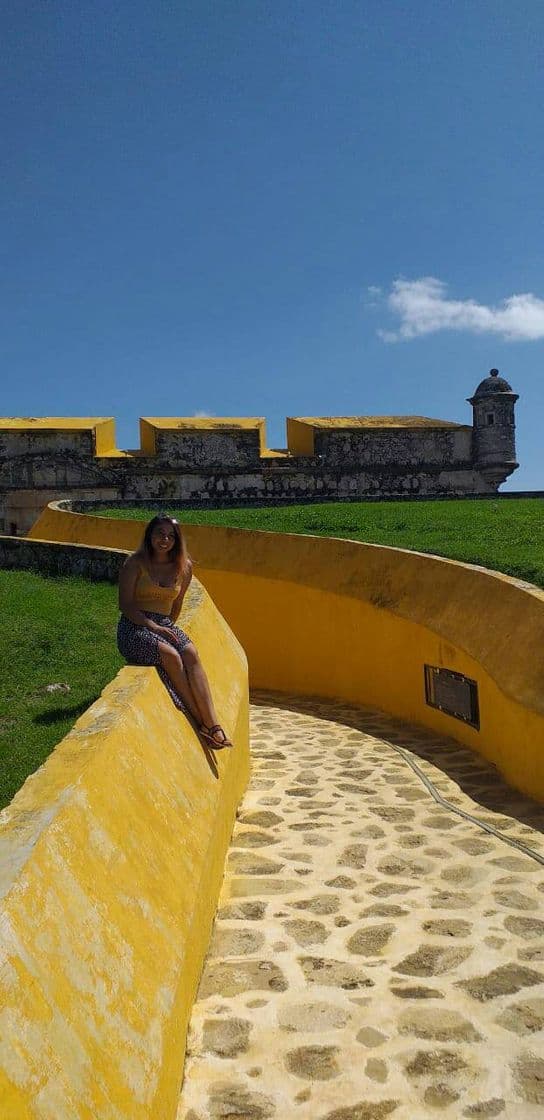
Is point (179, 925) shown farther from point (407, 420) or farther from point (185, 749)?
point (407, 420)

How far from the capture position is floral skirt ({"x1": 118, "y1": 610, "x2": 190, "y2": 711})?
14.0 feet

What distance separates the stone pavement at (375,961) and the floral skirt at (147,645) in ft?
4.07

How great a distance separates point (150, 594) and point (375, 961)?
2.30 meters

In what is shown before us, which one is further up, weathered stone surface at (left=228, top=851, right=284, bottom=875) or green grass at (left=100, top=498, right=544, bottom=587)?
green grass at (left=100, top=498, right=544, bottom=587)

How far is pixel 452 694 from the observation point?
304 inches

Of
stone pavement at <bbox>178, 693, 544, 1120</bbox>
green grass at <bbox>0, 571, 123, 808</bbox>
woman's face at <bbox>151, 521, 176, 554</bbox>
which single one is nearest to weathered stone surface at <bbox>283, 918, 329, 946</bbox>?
stone pavement at <bbox>178, 693, 544, 1120</bbox>

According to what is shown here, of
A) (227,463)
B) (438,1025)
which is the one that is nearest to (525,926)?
(438,1025)

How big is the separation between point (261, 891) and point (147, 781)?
5.49 ft

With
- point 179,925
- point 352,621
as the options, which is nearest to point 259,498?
point 352,621

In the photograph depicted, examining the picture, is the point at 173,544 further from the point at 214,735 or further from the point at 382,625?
the point at 382,625

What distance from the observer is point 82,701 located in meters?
5.18

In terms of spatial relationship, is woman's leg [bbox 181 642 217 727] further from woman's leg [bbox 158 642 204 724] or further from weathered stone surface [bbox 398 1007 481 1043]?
weathered stone surface [bbox 398 1007 481 1043]

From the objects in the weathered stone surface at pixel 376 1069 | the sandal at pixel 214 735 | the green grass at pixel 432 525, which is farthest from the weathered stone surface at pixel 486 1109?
the green grass at pixel 432 525

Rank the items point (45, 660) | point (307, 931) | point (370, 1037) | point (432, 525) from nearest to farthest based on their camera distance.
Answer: point (370, 1037) < point (307, 931) < point (45, 660) < point (432, 525)
